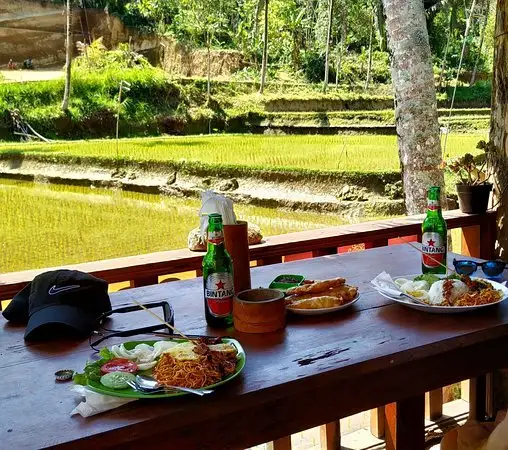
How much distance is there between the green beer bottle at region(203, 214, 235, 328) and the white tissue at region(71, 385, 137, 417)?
11.8 inches

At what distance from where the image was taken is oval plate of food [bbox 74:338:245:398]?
870mm

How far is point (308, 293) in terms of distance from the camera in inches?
48.6

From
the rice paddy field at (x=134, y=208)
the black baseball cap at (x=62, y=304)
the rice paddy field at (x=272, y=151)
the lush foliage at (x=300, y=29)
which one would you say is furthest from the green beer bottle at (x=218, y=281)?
the lush foliage at (x=300, y=29)

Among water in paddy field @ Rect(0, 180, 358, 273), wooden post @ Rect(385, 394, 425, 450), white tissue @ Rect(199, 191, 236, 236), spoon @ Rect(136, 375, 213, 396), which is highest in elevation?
white tissue @ Rect(199, 191, 236, 236)

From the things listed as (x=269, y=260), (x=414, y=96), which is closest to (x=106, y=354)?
(x=269, y=260)

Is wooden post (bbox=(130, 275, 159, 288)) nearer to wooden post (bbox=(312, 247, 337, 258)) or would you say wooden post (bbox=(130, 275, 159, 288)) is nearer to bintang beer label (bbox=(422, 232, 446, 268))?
wooden post (bbox=(312, 247, 337, 258))


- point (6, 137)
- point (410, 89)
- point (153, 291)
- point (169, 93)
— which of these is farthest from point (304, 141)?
point (153, 291)

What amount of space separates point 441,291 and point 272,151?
10629 millimetres

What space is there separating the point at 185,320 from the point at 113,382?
34cm

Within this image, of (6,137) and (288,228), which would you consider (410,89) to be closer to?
(288,228)

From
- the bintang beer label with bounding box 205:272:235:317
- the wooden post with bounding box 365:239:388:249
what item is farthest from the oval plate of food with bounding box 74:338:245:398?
the wooden post with bounding box 365:239:388:249

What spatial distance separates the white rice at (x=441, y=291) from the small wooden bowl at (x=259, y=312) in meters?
0.29

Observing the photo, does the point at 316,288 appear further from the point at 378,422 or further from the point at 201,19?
the point at 201,19

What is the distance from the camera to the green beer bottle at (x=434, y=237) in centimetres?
137
